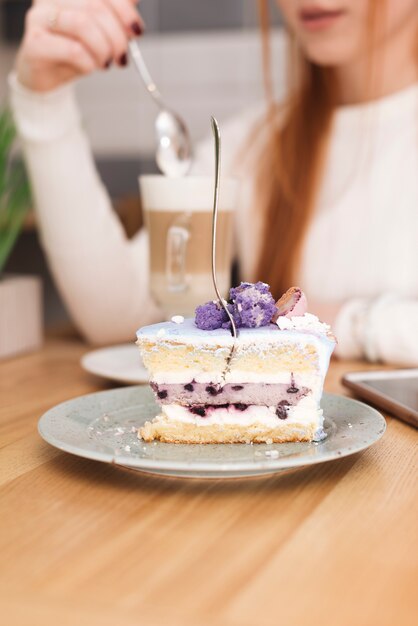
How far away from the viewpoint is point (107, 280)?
5.86 ft

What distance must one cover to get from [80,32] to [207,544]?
117 cm

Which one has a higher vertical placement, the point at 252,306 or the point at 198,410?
the point at 252,306

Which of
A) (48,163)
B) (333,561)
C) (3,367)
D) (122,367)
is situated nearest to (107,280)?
(48,163)

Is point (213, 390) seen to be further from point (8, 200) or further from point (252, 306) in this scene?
point (8, 200)

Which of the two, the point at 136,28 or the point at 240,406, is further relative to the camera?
the point at 136,28

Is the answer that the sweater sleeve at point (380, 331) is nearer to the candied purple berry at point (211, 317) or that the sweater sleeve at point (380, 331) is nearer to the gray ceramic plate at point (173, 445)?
the gray ceramic plate at point (173, 445)

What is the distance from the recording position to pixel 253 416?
2.91 feet

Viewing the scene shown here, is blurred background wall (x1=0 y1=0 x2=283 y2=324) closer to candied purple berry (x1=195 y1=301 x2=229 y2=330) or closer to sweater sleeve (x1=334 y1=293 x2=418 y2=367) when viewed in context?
sweater sleeve (x1=334 y1=293 x2=418 y2=367)

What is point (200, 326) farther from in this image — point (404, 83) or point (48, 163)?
point (404, 83)

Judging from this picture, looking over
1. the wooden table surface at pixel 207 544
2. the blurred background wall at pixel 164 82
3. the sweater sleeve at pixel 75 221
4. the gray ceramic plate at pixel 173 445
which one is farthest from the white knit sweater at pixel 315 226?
the wooden table surface at pixel 207 544

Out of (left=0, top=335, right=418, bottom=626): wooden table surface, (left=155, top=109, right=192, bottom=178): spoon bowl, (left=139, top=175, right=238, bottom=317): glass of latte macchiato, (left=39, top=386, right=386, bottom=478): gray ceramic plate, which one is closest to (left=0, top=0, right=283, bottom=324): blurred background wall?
(left=155, top=109, right=192, bottom=178): spoon bowl

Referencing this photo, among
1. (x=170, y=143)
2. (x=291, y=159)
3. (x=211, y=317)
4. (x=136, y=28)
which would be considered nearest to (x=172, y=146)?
(x=170, y=143)

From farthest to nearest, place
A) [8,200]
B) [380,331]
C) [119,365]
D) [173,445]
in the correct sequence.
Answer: [8,200], [380,331], [119,365], [173,445]

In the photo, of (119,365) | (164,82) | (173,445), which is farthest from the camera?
(164,82)
